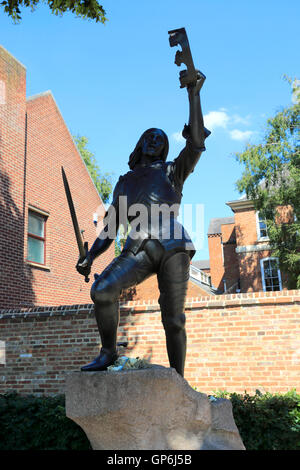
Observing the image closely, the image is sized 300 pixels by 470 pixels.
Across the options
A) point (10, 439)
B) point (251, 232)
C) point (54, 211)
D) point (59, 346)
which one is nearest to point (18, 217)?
point (54, 211)

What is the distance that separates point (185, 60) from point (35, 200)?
10287 mm

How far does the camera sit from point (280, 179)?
18.1 metres

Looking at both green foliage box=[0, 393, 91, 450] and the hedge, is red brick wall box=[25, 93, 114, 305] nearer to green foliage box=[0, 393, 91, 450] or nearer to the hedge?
green foliage box=[0, 393, 91, 450]

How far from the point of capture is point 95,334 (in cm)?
722

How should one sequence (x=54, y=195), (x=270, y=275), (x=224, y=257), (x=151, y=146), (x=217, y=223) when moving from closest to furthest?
Result: (x=151, y=146) → (x=54, y=195) → (x=270, y=275) → (x=224, y=257) → (x=217, y=223)

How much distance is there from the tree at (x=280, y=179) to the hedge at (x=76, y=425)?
12.8 m

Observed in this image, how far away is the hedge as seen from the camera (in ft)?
16.6

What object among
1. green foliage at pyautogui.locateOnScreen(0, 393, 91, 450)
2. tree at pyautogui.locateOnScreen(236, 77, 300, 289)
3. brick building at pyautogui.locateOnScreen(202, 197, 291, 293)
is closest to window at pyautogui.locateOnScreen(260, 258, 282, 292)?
brick building at pyautogui.locateOnScreen(202, 197, 291, 293)

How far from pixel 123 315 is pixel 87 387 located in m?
4.85

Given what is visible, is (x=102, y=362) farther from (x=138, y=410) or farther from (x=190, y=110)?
(x=190, y=110)

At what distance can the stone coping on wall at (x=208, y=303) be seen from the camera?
6.62 meters

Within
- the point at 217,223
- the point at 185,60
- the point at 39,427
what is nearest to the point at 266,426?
the point at 39,427

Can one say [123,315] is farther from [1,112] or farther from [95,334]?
[1,112]

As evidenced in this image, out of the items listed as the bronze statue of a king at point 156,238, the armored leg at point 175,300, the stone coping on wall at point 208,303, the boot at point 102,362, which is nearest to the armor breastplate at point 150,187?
the bronze statue of a king at point 156,238
